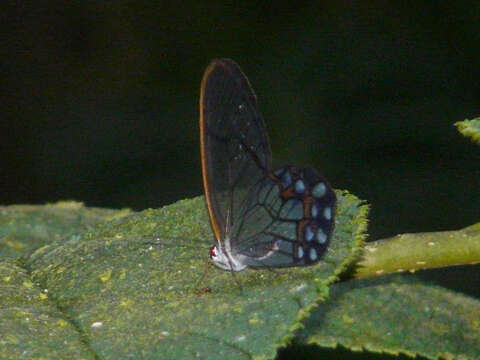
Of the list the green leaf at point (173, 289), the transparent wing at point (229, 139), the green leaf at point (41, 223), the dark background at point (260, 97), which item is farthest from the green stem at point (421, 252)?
the dark background at point (260, 97)

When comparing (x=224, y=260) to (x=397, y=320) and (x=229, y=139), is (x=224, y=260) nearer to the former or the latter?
(x=229, y=139)

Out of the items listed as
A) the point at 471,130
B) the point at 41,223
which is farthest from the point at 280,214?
the point at 41,223

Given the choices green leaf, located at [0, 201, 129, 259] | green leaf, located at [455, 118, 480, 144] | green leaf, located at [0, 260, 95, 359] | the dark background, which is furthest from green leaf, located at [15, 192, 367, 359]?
the dark background

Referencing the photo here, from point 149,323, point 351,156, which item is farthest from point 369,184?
point 149,323

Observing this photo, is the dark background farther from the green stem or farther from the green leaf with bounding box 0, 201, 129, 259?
the green stem

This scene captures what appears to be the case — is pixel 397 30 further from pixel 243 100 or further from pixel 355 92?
pixel 243 100
